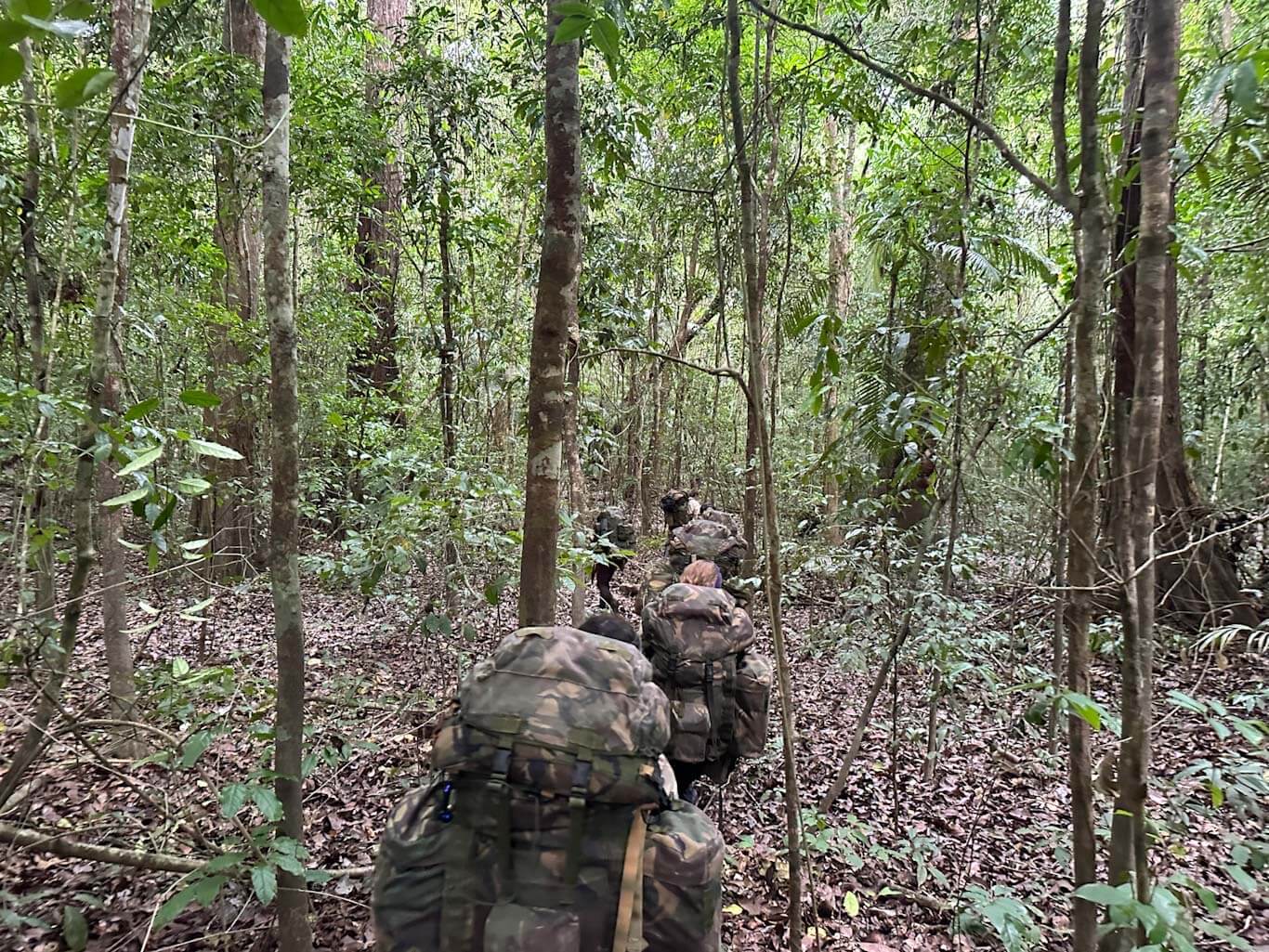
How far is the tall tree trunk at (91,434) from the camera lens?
222cm

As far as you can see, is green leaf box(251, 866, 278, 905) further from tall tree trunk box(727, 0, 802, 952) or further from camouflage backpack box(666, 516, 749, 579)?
camouflage backpack box(666, 516, 749, 579)

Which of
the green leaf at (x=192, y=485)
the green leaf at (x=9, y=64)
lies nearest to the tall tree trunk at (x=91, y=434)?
the green leaf at (x=192, y=485)

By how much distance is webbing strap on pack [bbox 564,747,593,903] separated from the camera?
1793 mm

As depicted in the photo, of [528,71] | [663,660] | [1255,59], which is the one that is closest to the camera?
[1255,59]

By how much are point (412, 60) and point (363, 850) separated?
243 inches

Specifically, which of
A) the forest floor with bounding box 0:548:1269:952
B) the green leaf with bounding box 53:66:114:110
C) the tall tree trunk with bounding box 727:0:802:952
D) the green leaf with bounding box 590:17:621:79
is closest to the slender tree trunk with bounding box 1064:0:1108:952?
the forest floor with bounding box 0:548:1269:952

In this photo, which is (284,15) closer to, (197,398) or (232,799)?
(197,398)

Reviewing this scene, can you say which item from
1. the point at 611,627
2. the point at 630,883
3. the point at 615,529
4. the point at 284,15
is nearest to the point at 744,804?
the point at 611,627

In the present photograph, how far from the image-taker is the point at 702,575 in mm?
5055

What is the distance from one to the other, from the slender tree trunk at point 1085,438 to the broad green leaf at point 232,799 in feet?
8.56

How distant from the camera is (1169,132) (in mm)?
1793

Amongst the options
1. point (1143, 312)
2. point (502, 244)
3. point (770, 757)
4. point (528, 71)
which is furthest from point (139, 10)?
point (770, 757)

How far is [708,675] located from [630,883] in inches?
85.5

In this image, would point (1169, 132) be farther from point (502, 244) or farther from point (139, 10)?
point (502, 244)
